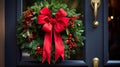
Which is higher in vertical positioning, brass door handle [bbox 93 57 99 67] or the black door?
the black door

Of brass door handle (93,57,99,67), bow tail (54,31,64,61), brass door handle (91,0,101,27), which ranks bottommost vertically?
brass door handle (93,57,99,67)

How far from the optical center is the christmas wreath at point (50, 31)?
1.81 meters

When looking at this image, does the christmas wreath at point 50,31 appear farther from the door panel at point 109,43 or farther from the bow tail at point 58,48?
the door panel at point 109,43

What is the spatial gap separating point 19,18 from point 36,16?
0.15m

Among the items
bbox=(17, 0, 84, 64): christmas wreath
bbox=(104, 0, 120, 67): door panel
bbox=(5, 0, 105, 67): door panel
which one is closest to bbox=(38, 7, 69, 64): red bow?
bbox=(17, 0, 84, 64): christmas wreath

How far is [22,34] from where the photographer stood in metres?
1.82

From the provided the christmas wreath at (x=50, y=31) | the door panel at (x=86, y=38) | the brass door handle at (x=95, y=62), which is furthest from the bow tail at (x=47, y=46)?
the brass door handle at (x=95, y=62)

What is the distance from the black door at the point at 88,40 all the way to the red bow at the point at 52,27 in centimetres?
17

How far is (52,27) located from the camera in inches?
72.6

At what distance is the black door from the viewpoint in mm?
1953

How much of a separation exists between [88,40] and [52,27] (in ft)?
0.95

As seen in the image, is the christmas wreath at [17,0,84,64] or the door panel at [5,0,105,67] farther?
the door panel at [5,0,105,67]

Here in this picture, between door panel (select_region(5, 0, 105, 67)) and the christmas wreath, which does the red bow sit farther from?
door panel (select_region(5, 0, 105, 67))

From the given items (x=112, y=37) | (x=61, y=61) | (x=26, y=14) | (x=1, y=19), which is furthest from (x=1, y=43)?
(x=112, y=37)
